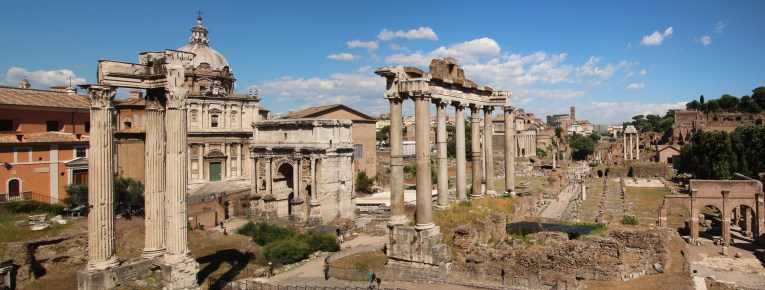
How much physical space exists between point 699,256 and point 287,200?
992 inches

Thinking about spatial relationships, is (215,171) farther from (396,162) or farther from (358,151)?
(396,162)

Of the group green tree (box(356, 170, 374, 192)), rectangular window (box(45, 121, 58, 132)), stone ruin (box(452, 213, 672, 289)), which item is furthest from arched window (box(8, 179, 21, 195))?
green tree (box(356, 170, 374, 192))

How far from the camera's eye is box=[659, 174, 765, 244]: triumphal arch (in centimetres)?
2923

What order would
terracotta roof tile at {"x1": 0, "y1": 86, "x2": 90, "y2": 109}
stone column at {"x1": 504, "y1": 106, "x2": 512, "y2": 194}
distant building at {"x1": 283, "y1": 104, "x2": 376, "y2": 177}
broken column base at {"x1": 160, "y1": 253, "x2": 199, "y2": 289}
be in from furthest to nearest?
distant building at {"x1": 283, "y1": 104, "x2": 376, "y2": 177}, terracotta roof tile at {"x1": 0, "y1": 86, "x2": 90, "y2": 109}, stone column at {"x1": 504, "y1": 106, "x2": 512, "y2": 194}, broken column base at {"x1": 160, "y1": 253, "x2": 199, "y2": 289}

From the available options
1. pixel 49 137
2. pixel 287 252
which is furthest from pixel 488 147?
pixel 49 137

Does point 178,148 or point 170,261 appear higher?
point 178,148

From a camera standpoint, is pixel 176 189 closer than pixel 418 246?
Yes

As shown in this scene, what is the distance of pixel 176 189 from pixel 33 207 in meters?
15.0

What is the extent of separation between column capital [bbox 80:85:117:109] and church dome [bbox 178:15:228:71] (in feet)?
100

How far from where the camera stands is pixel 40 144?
27.8 meters

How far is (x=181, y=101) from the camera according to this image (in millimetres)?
14883

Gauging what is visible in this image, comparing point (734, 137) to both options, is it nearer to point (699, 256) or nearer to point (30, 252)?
point (699, 256)

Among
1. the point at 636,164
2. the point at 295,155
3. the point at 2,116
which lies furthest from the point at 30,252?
the point at 636,164

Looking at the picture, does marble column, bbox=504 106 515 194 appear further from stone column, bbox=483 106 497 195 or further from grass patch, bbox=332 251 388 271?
grass patch, bbox=332 251 388 271
